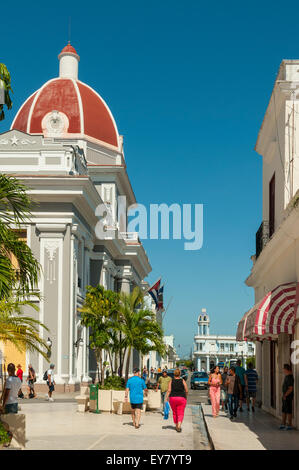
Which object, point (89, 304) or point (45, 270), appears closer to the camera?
point (89, 304)

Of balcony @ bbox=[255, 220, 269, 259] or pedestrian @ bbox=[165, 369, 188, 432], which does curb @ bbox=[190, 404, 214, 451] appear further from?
balcony @ bbox=[255, 220, 269, 259]

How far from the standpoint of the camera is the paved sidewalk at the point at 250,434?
1386cm

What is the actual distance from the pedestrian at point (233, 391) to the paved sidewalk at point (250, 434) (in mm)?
285

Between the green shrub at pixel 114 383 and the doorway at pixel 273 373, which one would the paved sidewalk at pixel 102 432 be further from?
Result: the doorway at pixel 273 373

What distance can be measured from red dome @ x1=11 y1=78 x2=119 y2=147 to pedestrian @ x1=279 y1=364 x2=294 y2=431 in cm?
3420

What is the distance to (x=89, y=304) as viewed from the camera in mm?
29531

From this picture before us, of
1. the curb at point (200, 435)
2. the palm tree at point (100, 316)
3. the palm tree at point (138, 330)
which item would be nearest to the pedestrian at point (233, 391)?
the curb at point (200, 435)

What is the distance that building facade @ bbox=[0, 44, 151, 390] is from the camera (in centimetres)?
3475

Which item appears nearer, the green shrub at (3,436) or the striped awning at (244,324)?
the green shrub at (3,436)

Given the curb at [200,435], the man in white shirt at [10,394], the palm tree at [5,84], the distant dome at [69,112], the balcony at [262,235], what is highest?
the distant dome at [69,112]

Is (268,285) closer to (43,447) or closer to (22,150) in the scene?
(43,447)

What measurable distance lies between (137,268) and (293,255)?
4257 cm

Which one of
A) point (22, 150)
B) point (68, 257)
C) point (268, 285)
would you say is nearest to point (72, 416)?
point (268, 285)

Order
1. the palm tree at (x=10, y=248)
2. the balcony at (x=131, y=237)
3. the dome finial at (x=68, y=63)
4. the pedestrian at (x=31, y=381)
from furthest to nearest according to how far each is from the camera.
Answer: the balcony at (x=131, y=237)
the dome finial at (x=68, y=63)
the pedestrian at (x=31, y=381)
the palm tree at (x=10, y=248)
